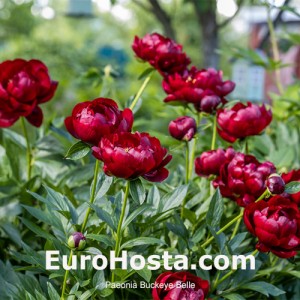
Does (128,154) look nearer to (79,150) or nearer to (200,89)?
(79,150)

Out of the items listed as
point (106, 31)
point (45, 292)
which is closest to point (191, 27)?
point (106, 31)

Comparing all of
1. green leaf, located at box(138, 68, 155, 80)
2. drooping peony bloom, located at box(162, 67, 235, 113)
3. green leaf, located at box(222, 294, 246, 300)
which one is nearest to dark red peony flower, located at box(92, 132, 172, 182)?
green leaf, located at box(222, 294, 246, 300)

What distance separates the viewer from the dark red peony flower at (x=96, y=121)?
0.84m

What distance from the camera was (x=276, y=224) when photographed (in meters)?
0.87

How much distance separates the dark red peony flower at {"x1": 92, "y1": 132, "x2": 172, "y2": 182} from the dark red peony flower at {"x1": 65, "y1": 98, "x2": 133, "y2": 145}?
20 mm

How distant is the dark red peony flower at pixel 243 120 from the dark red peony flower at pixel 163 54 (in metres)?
0.18

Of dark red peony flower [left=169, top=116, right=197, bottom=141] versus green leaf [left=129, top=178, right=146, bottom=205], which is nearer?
green leaf [left=129, top=178, right=146, bottom=205]

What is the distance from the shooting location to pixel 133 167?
803mm

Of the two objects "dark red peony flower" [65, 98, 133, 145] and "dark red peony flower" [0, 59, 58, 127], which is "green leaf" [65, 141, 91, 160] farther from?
"dark red peony flower" [0, 59, 58, 127]

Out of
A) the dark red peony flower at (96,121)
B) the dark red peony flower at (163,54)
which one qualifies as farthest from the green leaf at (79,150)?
the dark red peony flower at (163,54)

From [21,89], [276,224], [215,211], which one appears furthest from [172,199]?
[21,89]

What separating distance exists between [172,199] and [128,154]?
211 millimetres

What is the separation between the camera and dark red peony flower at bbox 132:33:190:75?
125 centimetres

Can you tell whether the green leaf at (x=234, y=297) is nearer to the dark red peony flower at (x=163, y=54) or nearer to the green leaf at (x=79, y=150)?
the green leaf at (x=79, y=150)
